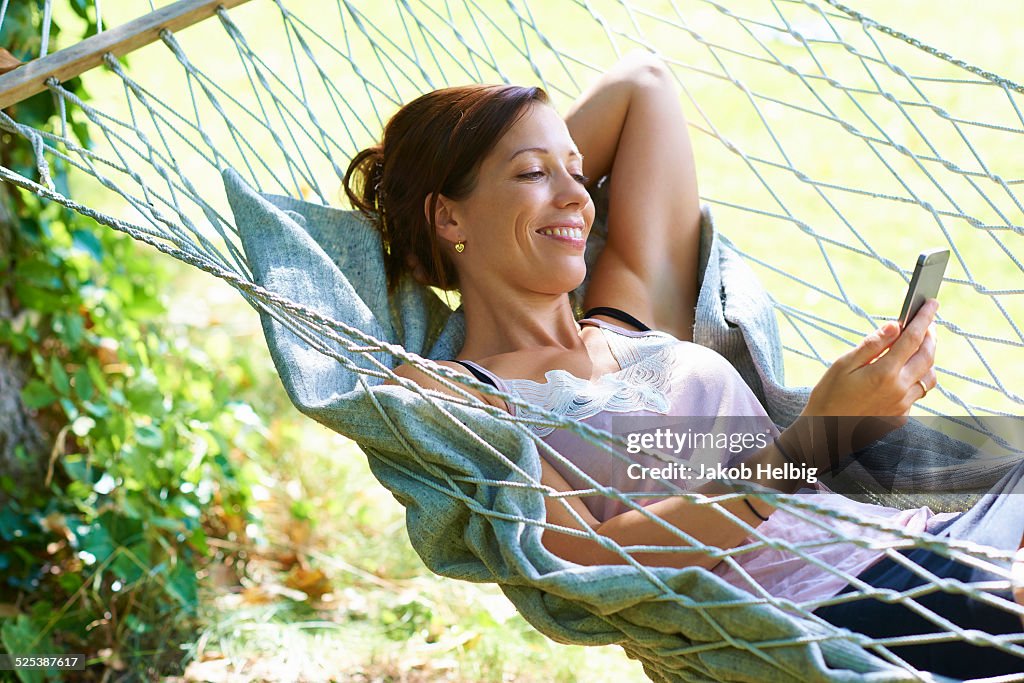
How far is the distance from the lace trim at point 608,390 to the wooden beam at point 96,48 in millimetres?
826

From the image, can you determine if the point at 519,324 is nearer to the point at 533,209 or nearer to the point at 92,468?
the point at 533,209

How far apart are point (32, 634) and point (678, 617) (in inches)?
52.9

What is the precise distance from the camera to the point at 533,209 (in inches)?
71.2

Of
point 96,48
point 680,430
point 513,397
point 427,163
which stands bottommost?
point 680,430

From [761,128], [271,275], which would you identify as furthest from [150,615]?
[761,128]

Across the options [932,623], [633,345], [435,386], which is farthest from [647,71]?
[932,623]

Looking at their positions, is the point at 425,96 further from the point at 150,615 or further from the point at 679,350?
the point at 150,615

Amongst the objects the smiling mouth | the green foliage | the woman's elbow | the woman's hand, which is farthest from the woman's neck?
the green foliage

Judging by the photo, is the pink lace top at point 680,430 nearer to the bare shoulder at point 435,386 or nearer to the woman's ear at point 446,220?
the bare shoulder at point 435,386

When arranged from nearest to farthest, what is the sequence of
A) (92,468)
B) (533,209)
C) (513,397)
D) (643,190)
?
(513,397), (533,209), (643,190), (92,468)

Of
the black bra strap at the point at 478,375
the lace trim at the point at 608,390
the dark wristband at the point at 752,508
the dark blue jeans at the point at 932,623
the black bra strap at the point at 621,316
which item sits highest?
the black bra strap at the point at 478,375

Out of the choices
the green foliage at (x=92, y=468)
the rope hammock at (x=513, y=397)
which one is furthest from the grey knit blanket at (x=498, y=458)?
the green foliage at (x=92, y=468)

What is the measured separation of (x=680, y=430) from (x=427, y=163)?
0.61 m

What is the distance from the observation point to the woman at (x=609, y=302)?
4.45ft
